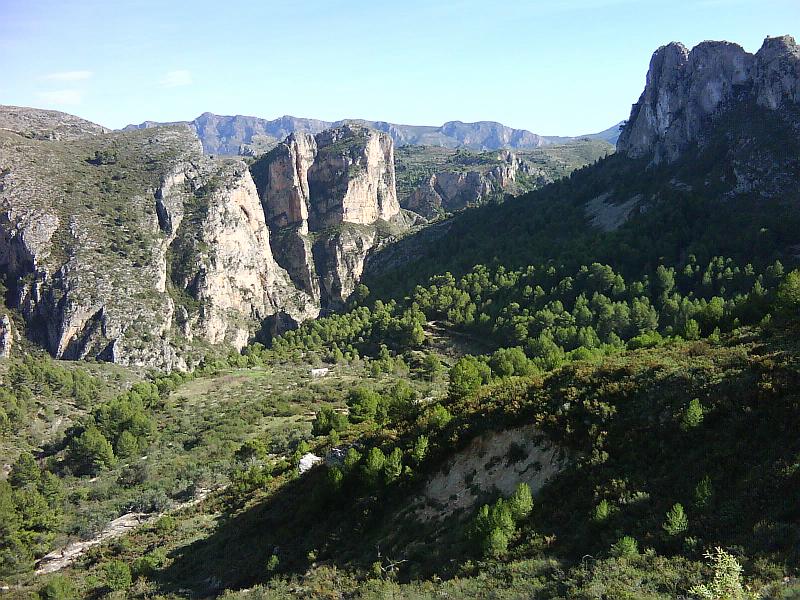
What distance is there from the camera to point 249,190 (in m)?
171

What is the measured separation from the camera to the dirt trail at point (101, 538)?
35875mm

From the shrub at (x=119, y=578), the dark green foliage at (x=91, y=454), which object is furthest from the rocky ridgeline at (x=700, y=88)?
the dark green foliage at (x=91, y=454)

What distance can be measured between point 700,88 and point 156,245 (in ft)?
451

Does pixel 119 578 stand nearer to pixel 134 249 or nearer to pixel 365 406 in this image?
pixel 365 406

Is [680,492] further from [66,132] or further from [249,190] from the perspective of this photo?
[66,132]

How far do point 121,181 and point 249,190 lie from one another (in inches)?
1650

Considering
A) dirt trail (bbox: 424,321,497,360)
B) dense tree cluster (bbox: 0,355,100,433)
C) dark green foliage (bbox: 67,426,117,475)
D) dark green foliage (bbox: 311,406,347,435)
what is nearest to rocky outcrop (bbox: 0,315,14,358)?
dense tree cluster (bbox: 0,355,100,433)

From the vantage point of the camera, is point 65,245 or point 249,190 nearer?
point 65,245

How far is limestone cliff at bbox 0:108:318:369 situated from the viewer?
11550 cm

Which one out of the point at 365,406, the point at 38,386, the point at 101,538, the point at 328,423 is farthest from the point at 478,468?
the point at 38,386

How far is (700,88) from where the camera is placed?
4808 inches

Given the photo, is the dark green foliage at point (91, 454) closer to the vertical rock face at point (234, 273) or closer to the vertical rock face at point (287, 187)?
the vertical rock face at point (234, 273)

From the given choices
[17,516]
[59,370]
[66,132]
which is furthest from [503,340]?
[66,132]

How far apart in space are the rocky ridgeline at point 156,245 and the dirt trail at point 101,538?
275 ft
